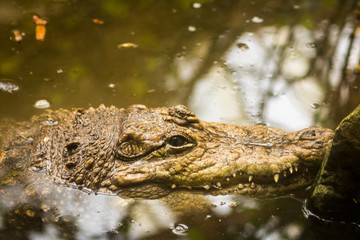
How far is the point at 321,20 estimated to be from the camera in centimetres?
614

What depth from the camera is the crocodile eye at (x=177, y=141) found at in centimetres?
318

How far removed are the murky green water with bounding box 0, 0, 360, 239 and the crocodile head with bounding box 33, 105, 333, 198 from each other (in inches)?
6.4

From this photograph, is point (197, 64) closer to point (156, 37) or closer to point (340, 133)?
point (156, 37)

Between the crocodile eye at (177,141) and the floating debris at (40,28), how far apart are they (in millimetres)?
3272

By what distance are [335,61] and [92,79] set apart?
3.46m

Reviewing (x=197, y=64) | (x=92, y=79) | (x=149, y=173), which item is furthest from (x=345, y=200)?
(x=92, y=79)

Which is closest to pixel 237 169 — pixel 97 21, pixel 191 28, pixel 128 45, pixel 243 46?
pixel 243 46

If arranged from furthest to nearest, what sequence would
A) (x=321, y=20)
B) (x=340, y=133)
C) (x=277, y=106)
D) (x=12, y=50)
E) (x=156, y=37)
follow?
(x=321, y=20), (x=156, y=37), (x=12, y=50), (x=277, y=106), (x=340, y=133)

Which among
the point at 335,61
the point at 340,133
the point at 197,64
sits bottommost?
the point at 197,64

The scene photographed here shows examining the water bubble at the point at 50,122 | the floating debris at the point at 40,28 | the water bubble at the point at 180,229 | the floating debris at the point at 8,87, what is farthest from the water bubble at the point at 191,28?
the water bubble at the point at 180,229

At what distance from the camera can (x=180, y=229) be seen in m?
3.13

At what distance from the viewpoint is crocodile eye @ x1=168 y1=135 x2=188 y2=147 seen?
10.4 ft

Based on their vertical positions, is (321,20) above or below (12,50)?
above

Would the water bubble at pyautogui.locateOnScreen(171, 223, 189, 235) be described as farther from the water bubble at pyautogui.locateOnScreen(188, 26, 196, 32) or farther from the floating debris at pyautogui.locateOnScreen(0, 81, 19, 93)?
the water bubble at pyautogui.locateOnScreen(188, 26, 196, 32)
